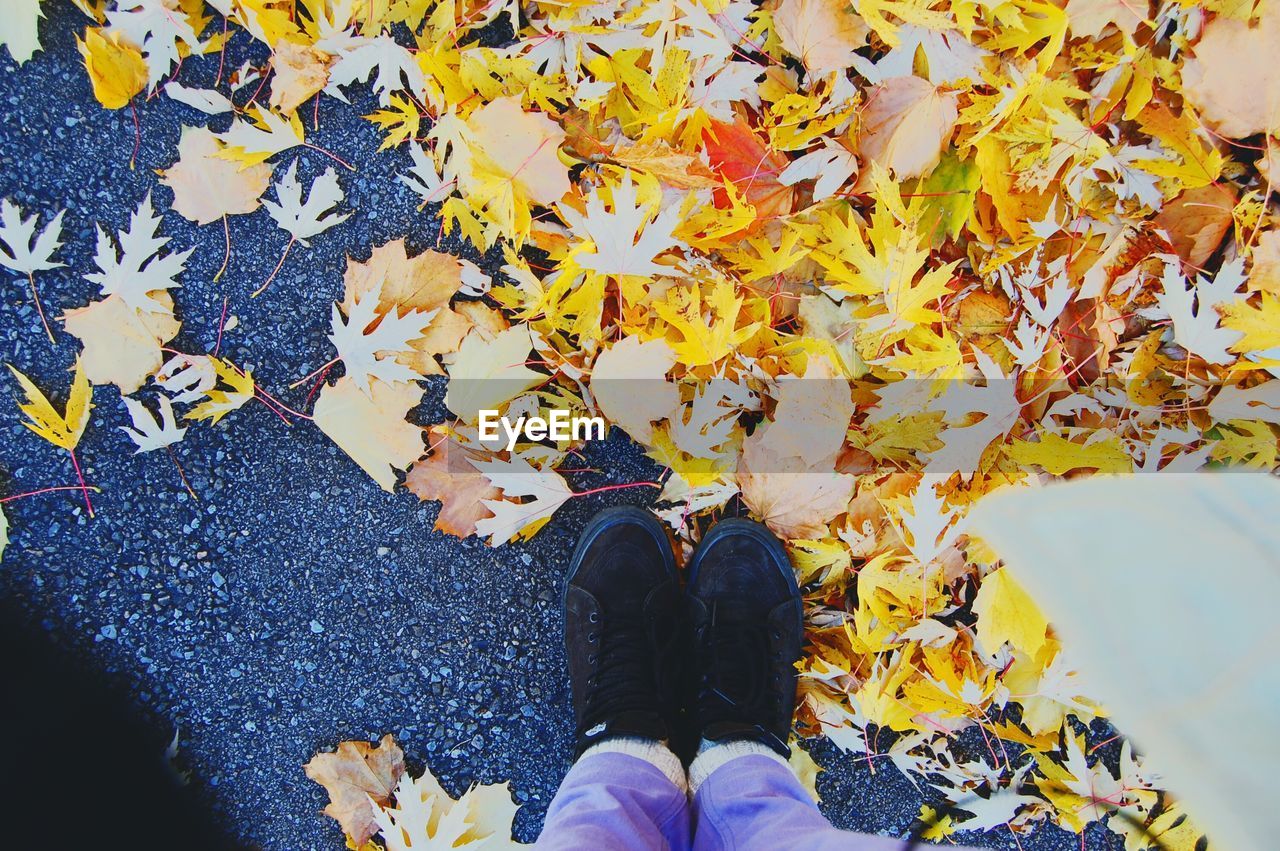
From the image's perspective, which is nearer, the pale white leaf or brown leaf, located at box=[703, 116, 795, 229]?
brown leaf, located at box=[703, 116, 795, 229]

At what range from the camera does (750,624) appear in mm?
1507

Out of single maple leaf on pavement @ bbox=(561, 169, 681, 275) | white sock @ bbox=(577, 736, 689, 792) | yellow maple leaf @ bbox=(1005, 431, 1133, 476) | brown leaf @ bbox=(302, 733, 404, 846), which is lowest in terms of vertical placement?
brown leaf @ bbox=(302, 733, 404, 846)

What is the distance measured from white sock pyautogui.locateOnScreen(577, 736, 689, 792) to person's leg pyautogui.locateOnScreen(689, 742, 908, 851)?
0.04 metres

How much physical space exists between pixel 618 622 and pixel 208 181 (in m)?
1.20

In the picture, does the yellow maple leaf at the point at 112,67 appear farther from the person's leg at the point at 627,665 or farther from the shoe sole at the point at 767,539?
the shoe sole at the point at 767,539

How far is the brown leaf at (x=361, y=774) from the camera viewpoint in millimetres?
1481

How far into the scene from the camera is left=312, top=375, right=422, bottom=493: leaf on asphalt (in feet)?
4.63

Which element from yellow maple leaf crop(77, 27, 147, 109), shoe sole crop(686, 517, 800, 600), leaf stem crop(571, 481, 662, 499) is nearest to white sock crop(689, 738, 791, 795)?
shoe sole crop(686, 517, 800, 600)

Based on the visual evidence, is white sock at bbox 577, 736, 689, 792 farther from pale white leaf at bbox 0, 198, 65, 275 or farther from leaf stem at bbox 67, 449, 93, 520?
pale white leaf at bbox 0, 198, 65, 275

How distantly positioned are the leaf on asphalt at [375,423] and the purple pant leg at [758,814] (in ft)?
2.81

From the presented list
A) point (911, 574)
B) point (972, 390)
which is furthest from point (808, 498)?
point (972, 390)

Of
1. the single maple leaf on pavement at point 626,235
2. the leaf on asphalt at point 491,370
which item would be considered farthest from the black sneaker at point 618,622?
the single maple leaf on pavement at point 626,235

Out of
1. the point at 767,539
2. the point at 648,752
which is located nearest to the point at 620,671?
the point at 648,752

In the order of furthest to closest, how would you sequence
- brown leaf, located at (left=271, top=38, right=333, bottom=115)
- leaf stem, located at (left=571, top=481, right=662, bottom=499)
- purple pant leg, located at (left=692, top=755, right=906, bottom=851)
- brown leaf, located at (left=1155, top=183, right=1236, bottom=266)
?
leaf stem, located at (left=571, top=481, right=662, bottom=499)
brown leaf, located at (left=271, top=38, right=333, bottom=115)
brown leaf, located at (left=1155, top=183, right=1236, bottom=266)
purple pant leg, located at (left=692, top=755, right=906, bottom=851)
